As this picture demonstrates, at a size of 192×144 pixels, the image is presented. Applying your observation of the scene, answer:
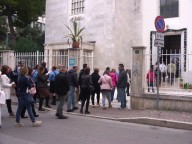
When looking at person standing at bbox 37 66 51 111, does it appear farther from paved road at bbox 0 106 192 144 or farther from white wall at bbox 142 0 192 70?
white wall at bbox 142 0 192 70

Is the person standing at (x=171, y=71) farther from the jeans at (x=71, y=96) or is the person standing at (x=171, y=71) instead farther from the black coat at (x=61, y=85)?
the black coat at (x=61, y=85)

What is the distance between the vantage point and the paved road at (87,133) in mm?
7851

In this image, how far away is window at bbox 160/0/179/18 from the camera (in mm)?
24312

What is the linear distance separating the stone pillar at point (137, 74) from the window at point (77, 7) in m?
14.7

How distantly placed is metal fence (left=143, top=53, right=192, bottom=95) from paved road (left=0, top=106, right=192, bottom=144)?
2590 millimetres

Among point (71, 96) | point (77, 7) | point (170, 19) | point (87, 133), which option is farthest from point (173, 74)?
point (77, 7)

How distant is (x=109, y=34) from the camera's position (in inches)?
966

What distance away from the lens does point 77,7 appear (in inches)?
1069

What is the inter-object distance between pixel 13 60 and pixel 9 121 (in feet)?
29.2

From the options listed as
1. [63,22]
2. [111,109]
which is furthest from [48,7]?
[111,109]

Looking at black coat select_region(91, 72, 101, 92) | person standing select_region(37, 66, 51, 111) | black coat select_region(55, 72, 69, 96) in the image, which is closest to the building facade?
black coat select_region(91, 72, 101, 92)

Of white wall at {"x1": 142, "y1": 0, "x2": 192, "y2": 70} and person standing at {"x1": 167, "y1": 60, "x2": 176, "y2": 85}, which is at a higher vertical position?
white wall at {"x1": 142, "y1": 0, "x2": 192, "y2": 70}

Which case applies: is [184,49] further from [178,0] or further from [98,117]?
[98,117]

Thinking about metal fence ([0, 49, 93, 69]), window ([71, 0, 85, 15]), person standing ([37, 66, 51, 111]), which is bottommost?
person standing ([37, 66, 51, 111])
